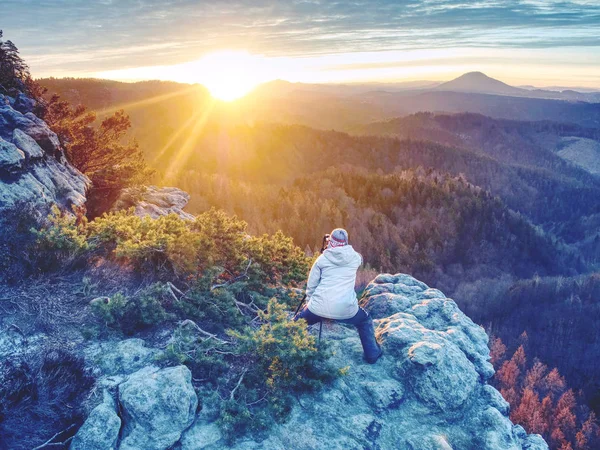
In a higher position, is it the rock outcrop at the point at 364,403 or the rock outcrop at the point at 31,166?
the rock outcrop at the point at 31,166

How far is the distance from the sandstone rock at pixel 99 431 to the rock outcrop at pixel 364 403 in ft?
0.07

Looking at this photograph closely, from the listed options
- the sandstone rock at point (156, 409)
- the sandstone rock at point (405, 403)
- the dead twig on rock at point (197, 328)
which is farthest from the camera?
the dead twig on rock at point (197, 328)

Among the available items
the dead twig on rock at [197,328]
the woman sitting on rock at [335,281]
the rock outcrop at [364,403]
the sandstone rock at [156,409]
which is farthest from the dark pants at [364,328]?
the sandstone rock at [156,409]

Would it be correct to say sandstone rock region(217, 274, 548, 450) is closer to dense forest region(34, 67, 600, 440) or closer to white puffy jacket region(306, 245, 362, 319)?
white puffy jacket region(306, 245, 362, 319)

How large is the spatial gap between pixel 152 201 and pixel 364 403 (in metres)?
12.7

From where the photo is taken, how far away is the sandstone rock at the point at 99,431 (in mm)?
4949

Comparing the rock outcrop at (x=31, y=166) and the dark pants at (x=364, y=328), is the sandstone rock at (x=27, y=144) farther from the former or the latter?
the dark pants at (x=364, y=328)

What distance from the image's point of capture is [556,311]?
38031 millimetres

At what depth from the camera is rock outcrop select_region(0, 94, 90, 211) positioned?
864cm

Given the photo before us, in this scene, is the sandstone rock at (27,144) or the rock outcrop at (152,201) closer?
the sandstone rock at (27,144)

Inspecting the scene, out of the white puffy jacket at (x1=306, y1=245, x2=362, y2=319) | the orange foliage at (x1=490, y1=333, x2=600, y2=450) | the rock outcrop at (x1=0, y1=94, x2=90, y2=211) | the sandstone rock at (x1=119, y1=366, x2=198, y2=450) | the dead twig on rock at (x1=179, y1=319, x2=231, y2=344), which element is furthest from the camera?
the orange foliage at (x1=490, y1=333, x2=600, y2=450)

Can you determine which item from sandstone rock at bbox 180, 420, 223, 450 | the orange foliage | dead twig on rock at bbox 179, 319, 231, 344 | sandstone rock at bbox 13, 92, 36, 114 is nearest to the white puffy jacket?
dead twig on rock at bbox 179, 319, 231, 344

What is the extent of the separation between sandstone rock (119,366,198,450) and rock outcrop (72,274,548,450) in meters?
0.01

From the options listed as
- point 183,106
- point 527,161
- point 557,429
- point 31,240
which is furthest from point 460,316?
point 527,161
